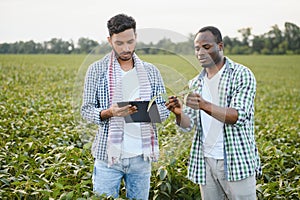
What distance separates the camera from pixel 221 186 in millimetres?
2916

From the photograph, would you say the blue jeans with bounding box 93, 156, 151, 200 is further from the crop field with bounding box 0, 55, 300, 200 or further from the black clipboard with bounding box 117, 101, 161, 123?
the black clipboard with bounding box 117, 101, 161, 123

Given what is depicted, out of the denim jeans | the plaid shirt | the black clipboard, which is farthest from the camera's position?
the denim jeans

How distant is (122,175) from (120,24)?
2.88ft

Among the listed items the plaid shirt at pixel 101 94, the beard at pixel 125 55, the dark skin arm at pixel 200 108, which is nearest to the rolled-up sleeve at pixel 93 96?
the plaid shirt at pixel 101 94

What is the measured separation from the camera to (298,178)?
4398 millimetres

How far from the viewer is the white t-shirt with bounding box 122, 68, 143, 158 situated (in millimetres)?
2518

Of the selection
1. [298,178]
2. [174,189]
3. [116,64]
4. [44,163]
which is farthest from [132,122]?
[298,178]

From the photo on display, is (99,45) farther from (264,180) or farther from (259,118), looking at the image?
(259,118)

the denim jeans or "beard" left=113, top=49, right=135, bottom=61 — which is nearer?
"beard" left=113, top=49, right=135, bottom=61

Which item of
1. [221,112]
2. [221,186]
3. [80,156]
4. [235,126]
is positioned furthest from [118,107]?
[80,156]

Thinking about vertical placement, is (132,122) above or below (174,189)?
above

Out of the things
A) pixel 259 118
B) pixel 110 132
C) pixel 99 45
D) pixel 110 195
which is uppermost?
pixel 99 45

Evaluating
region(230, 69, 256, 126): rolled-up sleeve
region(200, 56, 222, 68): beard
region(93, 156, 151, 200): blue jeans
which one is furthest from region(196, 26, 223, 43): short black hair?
region(93, 156, 151, 200): blue jeans

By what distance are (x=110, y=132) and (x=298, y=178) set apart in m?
2.43
